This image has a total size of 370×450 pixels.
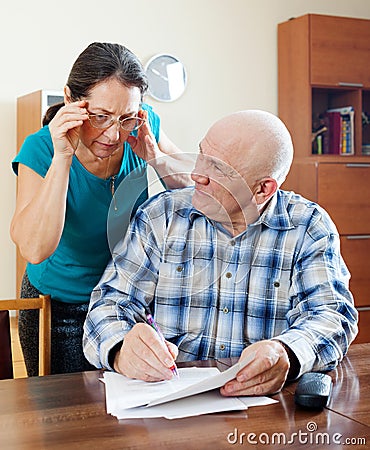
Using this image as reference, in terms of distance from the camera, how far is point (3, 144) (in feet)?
15.5

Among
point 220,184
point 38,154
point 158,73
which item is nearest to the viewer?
point 220,184

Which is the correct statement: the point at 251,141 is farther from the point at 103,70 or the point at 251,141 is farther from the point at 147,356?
the point at 147,356

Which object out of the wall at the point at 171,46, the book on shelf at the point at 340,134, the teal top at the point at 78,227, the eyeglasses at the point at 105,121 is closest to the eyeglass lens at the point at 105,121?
the eyeglasses at the point at 105,121

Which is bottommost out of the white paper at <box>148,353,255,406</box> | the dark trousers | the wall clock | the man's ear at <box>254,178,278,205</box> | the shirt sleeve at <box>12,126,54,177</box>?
the dark trousers

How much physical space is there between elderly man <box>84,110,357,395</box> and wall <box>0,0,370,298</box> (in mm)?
3186

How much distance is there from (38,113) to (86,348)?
299 cm

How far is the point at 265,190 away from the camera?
1778mm

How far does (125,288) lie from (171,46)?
3580 millimetres

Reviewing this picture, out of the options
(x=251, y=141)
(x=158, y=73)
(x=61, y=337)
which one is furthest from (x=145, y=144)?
(x=158, y=73)

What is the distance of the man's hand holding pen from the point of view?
1390mm

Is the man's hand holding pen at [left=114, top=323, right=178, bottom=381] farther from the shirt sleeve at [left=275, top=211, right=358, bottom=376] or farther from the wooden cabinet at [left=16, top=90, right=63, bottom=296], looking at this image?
the wooden cabinet at [left=16, top=90, right=63, bottom=296]

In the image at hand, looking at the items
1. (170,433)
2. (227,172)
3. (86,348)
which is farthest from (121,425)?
(227,172)

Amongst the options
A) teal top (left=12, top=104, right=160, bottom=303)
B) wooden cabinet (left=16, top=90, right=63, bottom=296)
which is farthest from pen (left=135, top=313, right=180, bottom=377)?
wooden cabinet (left=16, top=90, right=63, bottom=296)

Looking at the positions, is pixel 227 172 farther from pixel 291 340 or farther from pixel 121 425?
Result: pixel 121 425
